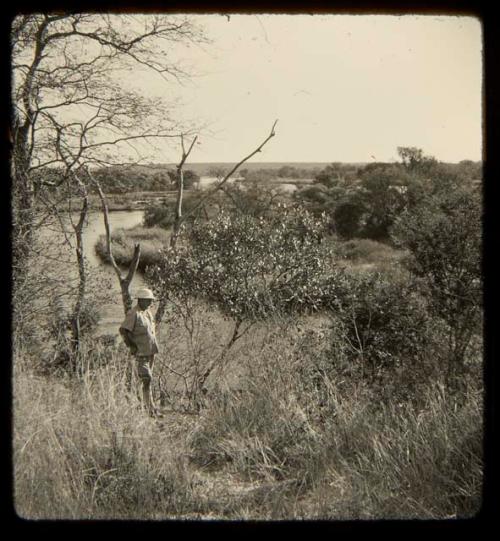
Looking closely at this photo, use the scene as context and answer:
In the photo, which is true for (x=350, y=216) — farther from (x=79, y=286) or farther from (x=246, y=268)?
(x=79, y=286)

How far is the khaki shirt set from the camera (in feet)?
25.1

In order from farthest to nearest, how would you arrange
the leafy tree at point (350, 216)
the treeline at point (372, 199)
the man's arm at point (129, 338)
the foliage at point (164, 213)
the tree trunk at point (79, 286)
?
the leafy tree at point (350, 216) → the foliage at point (164, 213) → the treeline at point (372, 199) → the tree trunk at point (79, 286) → the man's arm at point (129, 338)

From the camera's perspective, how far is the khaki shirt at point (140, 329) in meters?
7.65

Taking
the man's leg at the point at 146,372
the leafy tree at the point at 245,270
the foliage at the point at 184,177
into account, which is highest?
the foliage at the point at 184,177

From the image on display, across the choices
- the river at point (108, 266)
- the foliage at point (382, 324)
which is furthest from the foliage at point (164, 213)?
the foliage at point (382, 324)

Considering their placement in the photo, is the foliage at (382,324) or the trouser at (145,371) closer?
the trouser at (145,371)

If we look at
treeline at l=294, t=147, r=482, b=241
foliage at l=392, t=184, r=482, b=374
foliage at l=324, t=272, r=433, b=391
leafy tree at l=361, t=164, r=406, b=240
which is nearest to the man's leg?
foliage at l=324, t=272, r=433, b=391

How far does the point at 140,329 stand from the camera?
7.66 metres

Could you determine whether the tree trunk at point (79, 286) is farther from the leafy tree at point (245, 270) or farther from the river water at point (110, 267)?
the leafy tree at point (245, 270)

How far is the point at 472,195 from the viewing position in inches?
364

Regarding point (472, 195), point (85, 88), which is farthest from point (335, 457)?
point (85, 88)

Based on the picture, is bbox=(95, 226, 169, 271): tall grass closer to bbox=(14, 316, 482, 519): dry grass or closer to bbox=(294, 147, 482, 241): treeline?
bbox=(294, 147, 482, 241): treeline

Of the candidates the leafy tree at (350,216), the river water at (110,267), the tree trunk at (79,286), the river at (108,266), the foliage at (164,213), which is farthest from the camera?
the leafy tree at (350,216)
